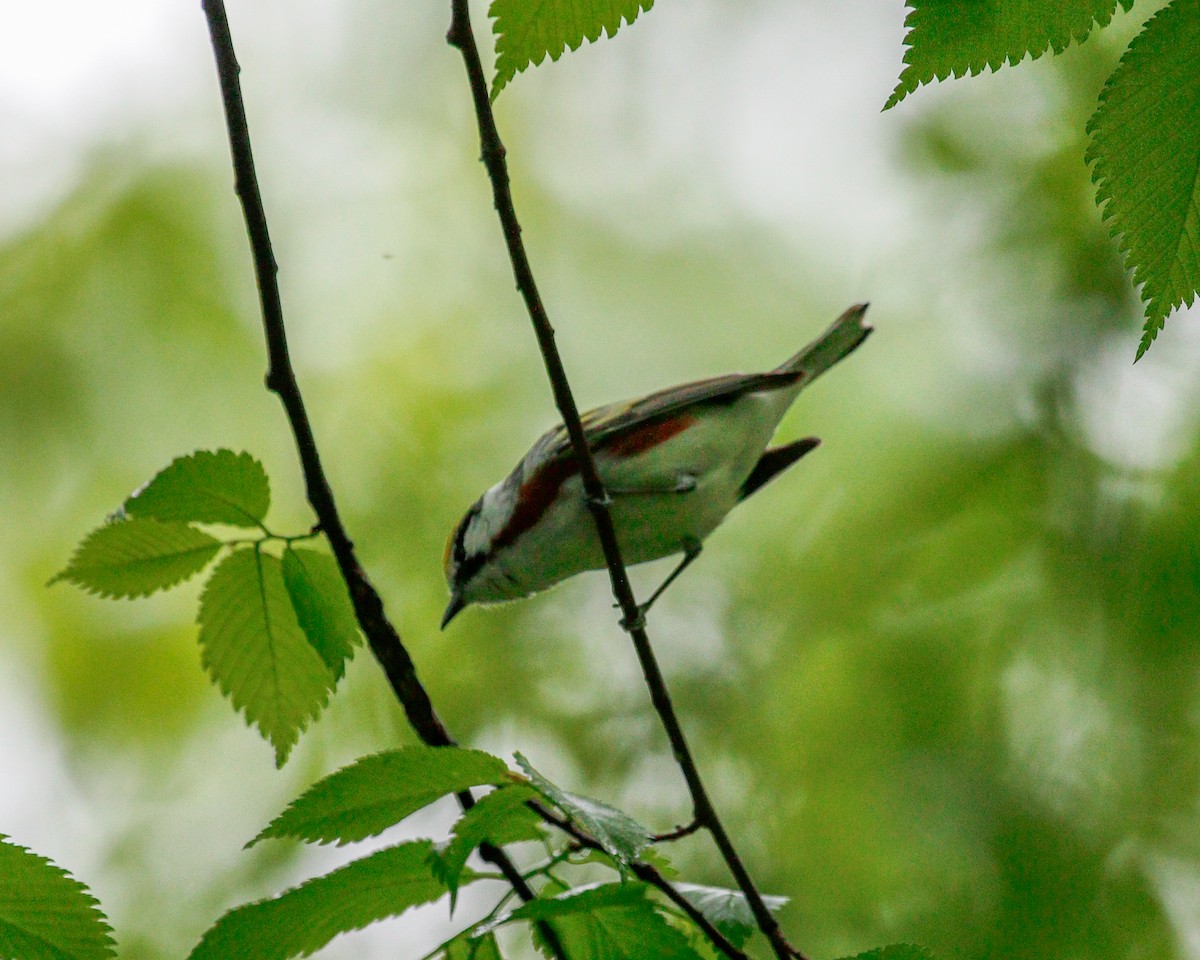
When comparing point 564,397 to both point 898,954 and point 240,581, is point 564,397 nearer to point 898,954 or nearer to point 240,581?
point 240,581

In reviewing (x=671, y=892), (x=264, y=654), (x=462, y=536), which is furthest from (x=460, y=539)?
(x=671, y=892)

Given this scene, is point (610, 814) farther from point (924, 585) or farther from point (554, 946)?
point (924, 585)

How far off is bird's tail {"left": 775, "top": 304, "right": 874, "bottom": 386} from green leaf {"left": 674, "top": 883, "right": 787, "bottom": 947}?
2256mm

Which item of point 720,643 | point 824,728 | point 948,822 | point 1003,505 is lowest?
point 948,822

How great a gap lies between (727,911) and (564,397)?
889mm

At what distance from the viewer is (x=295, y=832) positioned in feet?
4.53

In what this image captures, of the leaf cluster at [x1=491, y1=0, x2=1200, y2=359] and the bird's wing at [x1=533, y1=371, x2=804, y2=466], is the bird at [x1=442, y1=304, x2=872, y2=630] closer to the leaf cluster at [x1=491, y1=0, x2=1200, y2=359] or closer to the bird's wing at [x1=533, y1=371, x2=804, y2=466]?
the bird's wing at [x1=533, y1=371, x2=804, y2=466]

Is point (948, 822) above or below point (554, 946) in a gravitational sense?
above

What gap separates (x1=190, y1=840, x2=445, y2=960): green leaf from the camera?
1330mm

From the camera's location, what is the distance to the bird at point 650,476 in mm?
3641

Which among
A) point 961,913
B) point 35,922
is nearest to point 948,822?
point 961,913

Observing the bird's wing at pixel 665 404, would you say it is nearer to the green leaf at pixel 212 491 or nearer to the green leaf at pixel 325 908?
the green leaf at pixel 212 491

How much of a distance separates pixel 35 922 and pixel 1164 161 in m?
1.33

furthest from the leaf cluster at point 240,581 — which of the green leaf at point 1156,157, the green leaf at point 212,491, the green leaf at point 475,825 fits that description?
the green leaf at point 1156,157
